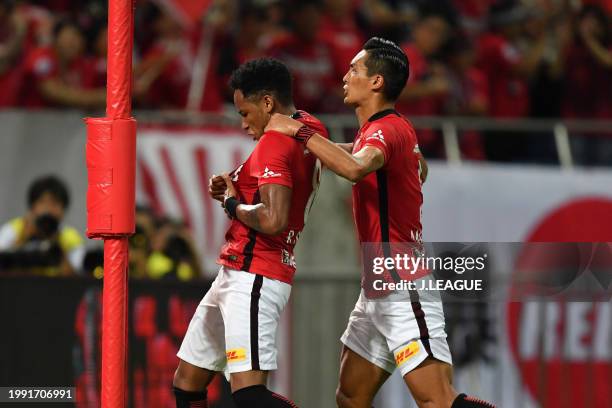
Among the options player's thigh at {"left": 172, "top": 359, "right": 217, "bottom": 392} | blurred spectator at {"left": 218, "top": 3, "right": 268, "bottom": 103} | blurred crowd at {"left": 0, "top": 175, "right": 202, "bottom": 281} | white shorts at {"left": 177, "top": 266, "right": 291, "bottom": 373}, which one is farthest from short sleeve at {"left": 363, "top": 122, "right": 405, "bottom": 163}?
blurred spectator at {"left": 218, "top": 3, "right": 268, "bottom": 103}

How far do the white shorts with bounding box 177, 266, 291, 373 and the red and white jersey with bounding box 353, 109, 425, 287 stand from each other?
544mm

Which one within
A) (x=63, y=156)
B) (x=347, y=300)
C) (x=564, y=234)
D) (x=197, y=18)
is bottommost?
(x=347, y=300)

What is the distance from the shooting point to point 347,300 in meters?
9.49

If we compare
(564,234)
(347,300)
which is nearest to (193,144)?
(347,300)

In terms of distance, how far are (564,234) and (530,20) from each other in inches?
139

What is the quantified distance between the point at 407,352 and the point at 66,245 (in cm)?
417

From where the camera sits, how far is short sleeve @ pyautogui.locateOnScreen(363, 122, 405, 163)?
6.39 m

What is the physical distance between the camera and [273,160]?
6.39 m

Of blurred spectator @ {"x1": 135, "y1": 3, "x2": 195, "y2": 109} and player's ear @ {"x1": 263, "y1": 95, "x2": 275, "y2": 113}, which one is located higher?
blurred spectator @ {"x1": 135, "y1": 3, "x2": 195, "y2": 109}

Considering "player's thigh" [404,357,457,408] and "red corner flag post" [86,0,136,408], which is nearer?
"red corner flag post" [86,0,136,408]

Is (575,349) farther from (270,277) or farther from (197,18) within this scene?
(197,18)

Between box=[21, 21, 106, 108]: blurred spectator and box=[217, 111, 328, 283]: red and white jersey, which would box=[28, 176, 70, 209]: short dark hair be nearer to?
box=[21, 21, 106, 108]: blurred spectator

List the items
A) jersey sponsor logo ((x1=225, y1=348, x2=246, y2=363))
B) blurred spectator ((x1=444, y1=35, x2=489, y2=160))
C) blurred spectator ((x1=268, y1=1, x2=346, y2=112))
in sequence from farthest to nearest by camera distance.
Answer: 1. blurred spectator ((x1=444, y1=35, x2=489, y2=160))
2. blurred spectator ((x1=268, y1=1, x2=346, y2=112))
3. jersey sponsor logo ((x1=225, y1=348, x2=246, y2=363))

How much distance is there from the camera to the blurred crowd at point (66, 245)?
942cm
